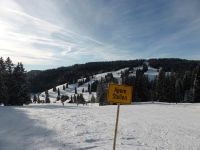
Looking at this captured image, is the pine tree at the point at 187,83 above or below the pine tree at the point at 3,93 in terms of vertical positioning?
above

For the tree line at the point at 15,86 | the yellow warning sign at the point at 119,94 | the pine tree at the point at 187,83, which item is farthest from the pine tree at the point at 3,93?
the pine tree at the point at 187,83

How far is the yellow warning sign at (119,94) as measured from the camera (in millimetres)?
5730

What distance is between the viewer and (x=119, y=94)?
582cm

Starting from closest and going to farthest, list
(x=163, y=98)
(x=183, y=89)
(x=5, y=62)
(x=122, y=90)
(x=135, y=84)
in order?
(x=122, y=90)
(x=5, y=62)
(x=163, y=98)
(x=135, y=84)
(x=183, y=89)

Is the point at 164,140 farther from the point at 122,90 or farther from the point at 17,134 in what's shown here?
the point at 17,134

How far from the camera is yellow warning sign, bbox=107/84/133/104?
18.8 ft

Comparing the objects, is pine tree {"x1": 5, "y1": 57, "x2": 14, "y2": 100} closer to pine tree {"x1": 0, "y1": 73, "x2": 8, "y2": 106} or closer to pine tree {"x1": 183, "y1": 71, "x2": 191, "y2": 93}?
pine tree {"x1": 0, "y1": 73, "x2": 8, "y2": 106}

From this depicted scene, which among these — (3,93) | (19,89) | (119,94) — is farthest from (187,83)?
(119,94)

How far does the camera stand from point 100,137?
862 centimetres

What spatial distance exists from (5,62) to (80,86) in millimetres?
139739

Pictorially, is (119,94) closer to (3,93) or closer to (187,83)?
(3,93)

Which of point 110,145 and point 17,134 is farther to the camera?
point 17,134

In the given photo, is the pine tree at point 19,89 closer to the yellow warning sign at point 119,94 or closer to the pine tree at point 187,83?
the yellow warning sign at point 119,94

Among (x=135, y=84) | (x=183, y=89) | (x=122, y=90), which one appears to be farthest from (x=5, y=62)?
(x=183, y=89)
